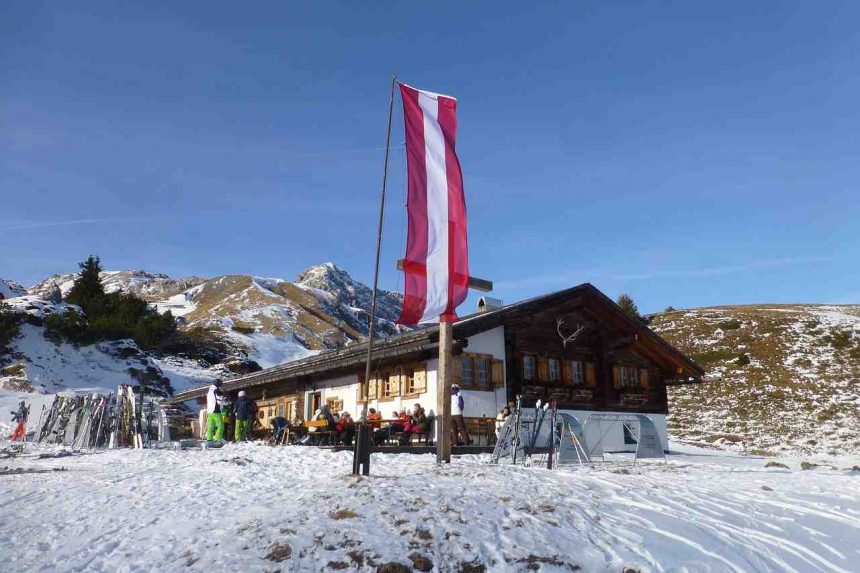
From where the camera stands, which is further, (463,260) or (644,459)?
(644,459)

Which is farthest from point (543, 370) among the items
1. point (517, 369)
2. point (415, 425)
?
point (415, 425)

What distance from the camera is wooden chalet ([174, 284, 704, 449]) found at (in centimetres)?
2042

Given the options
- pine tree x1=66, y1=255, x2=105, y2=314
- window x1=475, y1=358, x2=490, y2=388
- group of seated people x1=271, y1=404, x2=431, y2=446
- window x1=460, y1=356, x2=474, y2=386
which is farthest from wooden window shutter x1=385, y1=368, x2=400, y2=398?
pine tree x1=66, y1=255, x2=105, y2=314

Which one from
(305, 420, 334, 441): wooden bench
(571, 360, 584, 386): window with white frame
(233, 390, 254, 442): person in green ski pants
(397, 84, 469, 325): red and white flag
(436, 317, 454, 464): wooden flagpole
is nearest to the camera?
(397, 84, 469, 325): red and white flag

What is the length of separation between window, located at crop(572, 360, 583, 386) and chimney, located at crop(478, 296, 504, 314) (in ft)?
12.5

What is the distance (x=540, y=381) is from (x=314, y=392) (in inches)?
355

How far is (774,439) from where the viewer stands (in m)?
32.9

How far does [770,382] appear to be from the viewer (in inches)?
1821

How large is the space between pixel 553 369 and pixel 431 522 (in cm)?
1740

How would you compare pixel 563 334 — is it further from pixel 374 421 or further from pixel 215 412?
pixel 215 412

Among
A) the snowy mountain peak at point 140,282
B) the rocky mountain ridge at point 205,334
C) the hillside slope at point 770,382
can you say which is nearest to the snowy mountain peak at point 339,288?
the rocky mountain ridge at point 205,334

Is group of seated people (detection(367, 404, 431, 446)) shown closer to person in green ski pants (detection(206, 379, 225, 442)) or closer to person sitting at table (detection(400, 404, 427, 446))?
person sitting at table (detection(400, 404, 427, 446))

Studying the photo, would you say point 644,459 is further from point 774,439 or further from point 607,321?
point 774,439

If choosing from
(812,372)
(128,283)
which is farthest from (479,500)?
(128,283)
